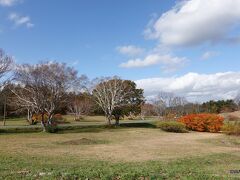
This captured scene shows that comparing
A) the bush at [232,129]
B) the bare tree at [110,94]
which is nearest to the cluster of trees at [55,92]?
the bare tree at [110,94]

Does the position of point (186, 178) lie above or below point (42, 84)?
below

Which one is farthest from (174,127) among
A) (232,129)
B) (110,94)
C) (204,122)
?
(110,94)

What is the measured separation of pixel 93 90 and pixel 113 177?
46.5 metres

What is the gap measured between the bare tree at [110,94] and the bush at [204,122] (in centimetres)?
1045

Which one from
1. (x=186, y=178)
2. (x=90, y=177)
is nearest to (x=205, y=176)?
(x=186, y=178)

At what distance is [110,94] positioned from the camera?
5488cm

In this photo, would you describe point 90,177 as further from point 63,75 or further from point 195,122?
point 195,122

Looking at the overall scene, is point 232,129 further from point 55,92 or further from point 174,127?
point 55,92

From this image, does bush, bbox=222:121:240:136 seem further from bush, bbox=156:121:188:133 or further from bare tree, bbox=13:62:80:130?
bare tree, bbox=13:62:80:130

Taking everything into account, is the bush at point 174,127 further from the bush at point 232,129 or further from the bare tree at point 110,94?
the bare tree at point 110,94

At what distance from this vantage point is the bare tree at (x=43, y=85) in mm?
40375

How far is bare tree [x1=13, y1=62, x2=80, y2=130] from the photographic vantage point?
4038cm

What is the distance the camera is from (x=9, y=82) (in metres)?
41.1

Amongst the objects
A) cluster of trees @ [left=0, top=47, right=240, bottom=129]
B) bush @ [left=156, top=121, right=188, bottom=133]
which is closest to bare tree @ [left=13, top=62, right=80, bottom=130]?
cluster of trees @ [left=0, top=47, right=240, bottom=129]
